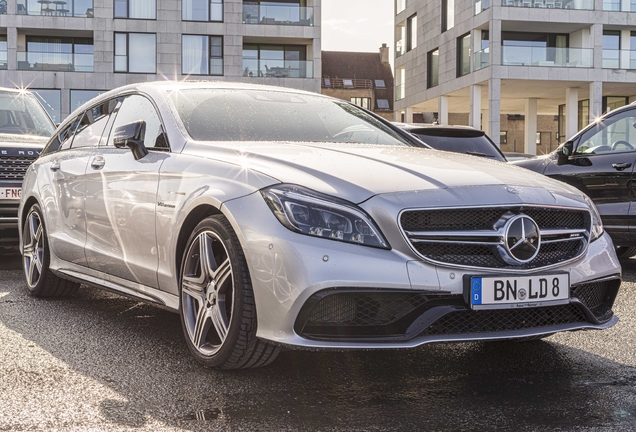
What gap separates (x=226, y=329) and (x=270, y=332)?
1.23 feet

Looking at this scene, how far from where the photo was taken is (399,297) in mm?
3559

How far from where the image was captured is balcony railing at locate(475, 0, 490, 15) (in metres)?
36.2

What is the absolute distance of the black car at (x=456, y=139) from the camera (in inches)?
373

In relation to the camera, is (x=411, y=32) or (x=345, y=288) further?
(x=411, y=32)

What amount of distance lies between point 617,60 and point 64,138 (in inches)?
1350

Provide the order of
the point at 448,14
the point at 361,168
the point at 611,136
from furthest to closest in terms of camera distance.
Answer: the point at 448,14 → the point at 611,136 → the point at 361,168

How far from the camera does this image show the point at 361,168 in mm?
3984

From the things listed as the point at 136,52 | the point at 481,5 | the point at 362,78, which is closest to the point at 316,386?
the point at 481,5

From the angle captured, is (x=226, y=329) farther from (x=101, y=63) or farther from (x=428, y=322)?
(x=101, y=63)

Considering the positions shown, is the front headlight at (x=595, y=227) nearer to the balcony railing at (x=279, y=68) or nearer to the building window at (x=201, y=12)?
the balcony railing at (x=279, y=68)

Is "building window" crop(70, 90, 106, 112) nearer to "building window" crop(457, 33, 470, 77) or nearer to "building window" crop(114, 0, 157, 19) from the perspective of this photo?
"building window" crop(114, 0, 157, 19)

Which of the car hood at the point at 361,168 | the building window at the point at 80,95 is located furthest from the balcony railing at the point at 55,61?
the car hood at the point at 361,168

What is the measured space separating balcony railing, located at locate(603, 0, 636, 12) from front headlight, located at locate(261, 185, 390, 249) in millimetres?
36505

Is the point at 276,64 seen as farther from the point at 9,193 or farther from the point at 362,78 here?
the point at 362,78
